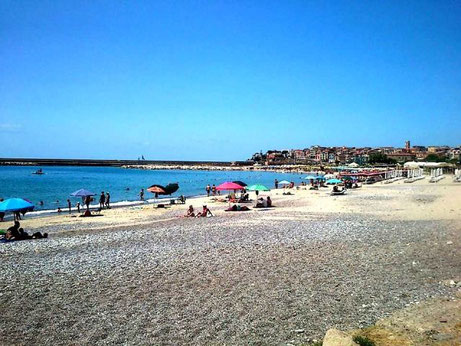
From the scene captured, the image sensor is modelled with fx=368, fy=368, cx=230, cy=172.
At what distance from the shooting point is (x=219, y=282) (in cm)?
865

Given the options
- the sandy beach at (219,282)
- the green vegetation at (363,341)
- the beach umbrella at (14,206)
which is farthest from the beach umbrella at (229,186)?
the green vegetation at (363,341)

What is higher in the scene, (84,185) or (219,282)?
(219,282)

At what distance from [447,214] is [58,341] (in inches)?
775

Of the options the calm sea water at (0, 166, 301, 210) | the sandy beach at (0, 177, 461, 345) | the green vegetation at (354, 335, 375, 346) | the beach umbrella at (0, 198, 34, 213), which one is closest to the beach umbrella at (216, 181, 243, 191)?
the sandy beach at (0, 177, 461, 345)

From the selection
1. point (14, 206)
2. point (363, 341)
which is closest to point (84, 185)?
point (14, 206)

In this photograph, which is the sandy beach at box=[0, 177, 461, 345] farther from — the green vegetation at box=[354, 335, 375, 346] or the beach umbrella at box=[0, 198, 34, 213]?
the beach umbrella at box=[0, 198, 34, 213]

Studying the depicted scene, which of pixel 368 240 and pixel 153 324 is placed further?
pixel 368 240

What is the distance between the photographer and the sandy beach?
6.30m

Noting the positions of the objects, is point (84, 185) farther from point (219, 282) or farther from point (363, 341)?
point (363, 341)

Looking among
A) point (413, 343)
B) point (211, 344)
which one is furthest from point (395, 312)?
point (211, 344)

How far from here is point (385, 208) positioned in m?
23.5

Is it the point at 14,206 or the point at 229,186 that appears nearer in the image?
the point at 14,206

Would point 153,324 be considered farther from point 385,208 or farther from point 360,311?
point 385,208

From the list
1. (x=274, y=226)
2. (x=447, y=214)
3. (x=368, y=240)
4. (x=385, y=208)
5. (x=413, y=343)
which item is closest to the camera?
(x=413, y=343)
